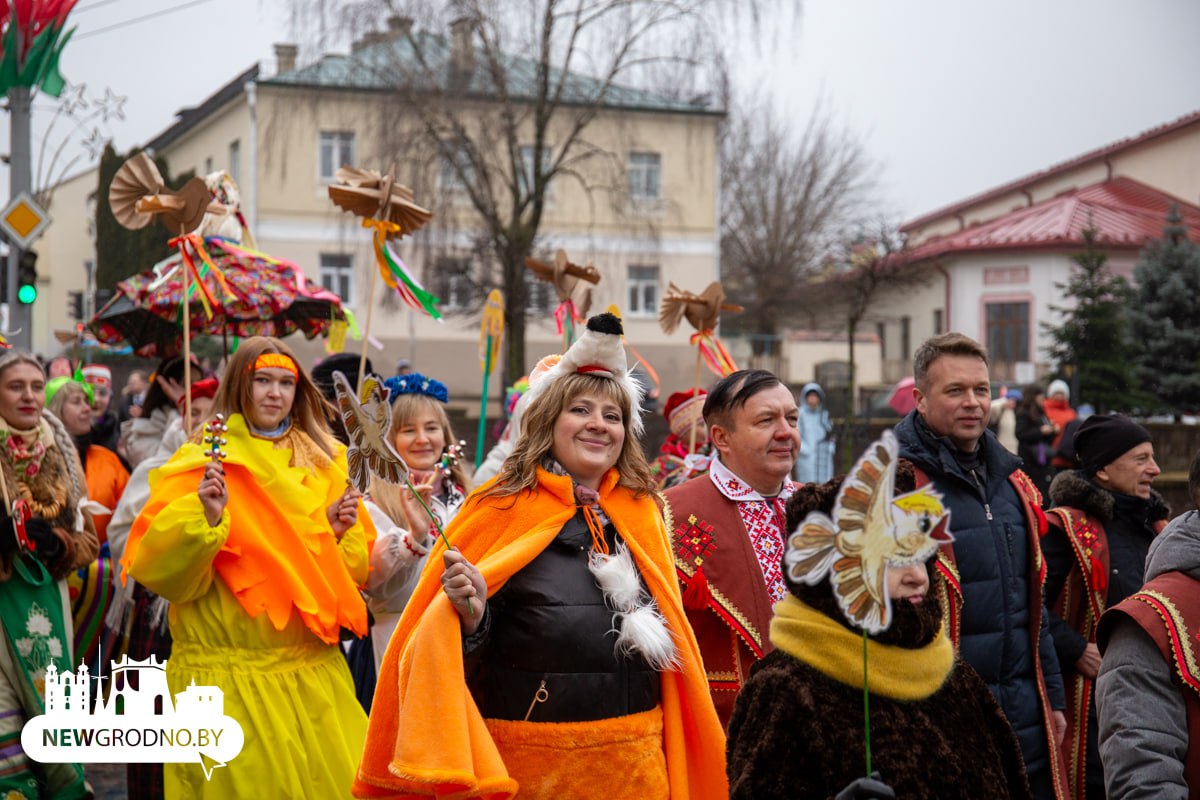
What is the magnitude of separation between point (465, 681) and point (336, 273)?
34.0 m

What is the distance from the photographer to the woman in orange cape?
344 cm

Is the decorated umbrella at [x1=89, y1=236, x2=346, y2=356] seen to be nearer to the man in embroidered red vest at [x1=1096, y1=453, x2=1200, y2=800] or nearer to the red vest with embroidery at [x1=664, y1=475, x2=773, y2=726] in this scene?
the red vest with embroidery at [x1=664, y1=475, x2=773, y2=726]

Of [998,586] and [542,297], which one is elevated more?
[542,297]

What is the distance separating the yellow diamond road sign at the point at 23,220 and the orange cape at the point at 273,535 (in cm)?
793

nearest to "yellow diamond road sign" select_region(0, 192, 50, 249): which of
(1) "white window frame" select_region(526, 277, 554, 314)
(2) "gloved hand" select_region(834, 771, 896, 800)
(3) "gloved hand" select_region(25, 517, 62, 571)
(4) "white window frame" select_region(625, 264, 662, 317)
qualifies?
(3) "gloved hand" select_region(25, 517, 62, 571)

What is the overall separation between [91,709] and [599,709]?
3435mm

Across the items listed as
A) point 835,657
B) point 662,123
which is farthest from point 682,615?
point 662,123

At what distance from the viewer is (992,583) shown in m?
4.58

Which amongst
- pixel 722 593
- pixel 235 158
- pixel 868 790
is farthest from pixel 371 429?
pixel 235 158

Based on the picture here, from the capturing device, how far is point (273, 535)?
508 centimetres

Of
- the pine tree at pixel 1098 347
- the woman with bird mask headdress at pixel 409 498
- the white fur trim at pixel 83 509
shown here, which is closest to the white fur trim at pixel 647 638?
the woman with bird mask headdress at pixel 409 498

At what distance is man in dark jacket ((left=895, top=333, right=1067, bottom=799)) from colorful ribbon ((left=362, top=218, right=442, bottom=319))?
10.5 ft

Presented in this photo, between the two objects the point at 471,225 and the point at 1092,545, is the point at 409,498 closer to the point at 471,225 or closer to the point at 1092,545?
the point at 1092,545

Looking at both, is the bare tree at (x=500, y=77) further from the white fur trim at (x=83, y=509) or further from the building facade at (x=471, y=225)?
the white fur trim at (x=83, y=509)
